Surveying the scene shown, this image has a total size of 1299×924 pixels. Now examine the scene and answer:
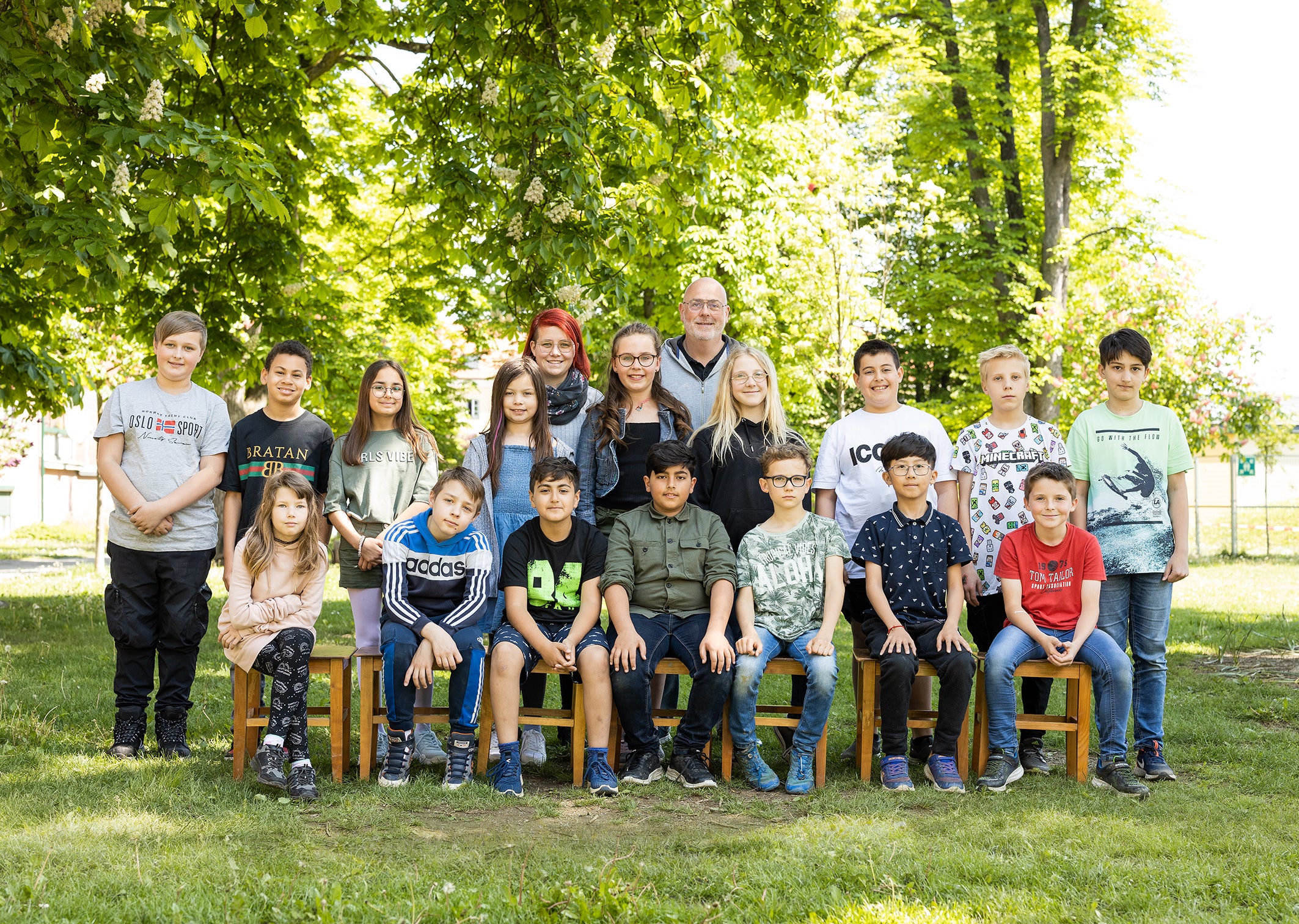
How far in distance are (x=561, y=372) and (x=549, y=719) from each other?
1756 mm

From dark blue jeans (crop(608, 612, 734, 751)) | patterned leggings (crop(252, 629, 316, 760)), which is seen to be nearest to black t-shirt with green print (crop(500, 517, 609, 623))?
dark blue jeans (crop(608, 612, 734, 751))

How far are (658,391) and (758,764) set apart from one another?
189cm

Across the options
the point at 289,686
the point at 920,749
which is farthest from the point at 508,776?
the point at 920,749

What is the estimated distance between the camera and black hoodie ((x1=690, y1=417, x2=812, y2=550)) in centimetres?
538

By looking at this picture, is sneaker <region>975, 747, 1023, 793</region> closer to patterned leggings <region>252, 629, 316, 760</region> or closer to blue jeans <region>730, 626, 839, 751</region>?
blue jeans <region>730, 626, 839, 751</region>

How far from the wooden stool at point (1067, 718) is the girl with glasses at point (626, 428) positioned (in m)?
1.87

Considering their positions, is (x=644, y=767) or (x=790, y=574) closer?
(x=644, y=767)

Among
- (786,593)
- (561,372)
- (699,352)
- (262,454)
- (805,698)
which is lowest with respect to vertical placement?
(805,698)

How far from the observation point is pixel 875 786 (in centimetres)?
486

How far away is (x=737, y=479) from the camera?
17.6 ft

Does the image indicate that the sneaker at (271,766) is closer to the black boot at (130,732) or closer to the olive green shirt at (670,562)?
the black boot at (130,732)

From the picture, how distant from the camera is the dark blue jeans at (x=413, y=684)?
4.75 meters

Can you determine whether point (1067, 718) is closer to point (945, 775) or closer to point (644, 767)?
point (945, 775)

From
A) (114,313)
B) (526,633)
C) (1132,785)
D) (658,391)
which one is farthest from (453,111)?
(1132,785)
